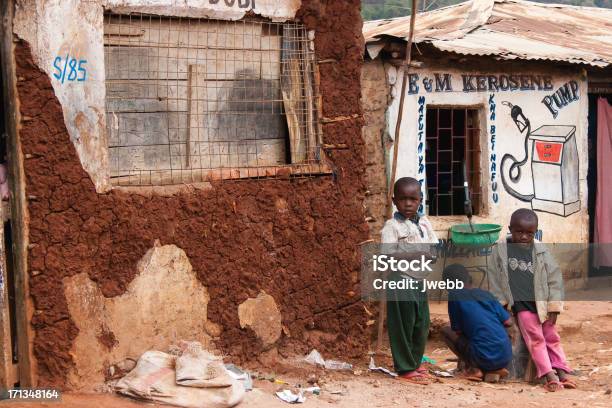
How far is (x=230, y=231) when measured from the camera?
6699mm

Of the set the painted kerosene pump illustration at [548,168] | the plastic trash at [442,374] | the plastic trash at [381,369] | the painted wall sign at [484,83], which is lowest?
the plastic trash at [442,374]

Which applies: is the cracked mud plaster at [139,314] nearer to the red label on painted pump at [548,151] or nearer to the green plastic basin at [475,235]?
the green plastic basin at [475,235]

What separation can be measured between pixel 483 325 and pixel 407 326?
0.58 meters

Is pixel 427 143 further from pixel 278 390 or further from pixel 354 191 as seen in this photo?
pixel 278 390

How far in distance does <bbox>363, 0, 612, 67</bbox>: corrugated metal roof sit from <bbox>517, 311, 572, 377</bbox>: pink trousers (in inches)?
118

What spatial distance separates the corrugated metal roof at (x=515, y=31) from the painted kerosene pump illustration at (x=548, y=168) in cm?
75

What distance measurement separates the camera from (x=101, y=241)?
20.2 feet

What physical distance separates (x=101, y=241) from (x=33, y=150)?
0.69 metres

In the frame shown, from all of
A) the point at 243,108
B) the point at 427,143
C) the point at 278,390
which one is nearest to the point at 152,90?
the point at 243,108

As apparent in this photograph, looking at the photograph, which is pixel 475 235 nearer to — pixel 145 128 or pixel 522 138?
pixel 522 138

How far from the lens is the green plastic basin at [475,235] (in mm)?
9883

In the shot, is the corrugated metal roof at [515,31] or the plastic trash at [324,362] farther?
the corrugated metal roof at [515,31]

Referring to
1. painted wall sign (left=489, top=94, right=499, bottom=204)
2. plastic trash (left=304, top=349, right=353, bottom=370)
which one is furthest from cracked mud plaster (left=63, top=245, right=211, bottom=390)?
painted wall sign (left=489, top=94, right=499, bottom=204)

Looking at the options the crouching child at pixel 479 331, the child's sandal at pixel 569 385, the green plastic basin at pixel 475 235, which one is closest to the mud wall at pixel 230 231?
the crouching child at pixel 479 331
